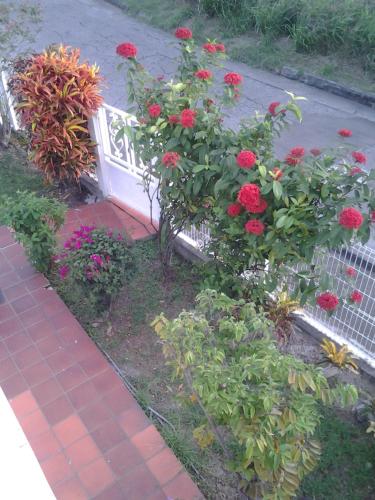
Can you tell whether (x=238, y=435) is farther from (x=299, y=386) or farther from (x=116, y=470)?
(x=116, y=470)

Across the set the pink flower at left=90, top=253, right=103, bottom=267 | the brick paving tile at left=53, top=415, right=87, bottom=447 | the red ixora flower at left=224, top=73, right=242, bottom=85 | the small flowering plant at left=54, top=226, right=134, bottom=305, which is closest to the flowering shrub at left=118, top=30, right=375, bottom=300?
the red ixora flower at left=224, top=73, right=242, bottom=85

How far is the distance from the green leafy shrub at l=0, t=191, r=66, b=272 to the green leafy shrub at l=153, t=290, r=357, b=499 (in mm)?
1913

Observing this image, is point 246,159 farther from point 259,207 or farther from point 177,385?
point 177,385

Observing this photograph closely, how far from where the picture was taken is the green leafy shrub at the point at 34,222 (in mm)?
3654

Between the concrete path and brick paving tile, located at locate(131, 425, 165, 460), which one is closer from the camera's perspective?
brick paving tile, located at locate(131, 425, 165, 460)

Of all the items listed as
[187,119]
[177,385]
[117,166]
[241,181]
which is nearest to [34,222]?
[117,166]

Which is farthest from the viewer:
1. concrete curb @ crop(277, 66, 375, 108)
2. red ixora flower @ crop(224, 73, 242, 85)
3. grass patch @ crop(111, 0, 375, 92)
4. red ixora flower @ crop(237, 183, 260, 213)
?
grass patch @ crop(111, 0, 375, 92)

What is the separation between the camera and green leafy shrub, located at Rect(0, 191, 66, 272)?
144 inches

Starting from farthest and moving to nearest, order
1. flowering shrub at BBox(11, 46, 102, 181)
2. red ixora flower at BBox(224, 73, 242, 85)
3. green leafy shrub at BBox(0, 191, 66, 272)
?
1. flowering shrub at BBox(11, 46, 102, 181)
2. green leafy shrub at BBox(0, 191, 66, 272)
3. red ixora flower at BBox(224, 73, 242, 85)

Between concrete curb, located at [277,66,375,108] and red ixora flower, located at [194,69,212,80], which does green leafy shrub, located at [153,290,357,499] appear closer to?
red ixora flower, located at [194,69,212,80]

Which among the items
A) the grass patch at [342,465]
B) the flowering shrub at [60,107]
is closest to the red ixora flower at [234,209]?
the grass patch at [342,465]

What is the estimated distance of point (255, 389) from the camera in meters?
1.87

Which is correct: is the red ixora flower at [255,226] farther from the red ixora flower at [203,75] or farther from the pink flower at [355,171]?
the red ixora flower at [203,75]

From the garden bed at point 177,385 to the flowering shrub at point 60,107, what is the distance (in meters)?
1.24
